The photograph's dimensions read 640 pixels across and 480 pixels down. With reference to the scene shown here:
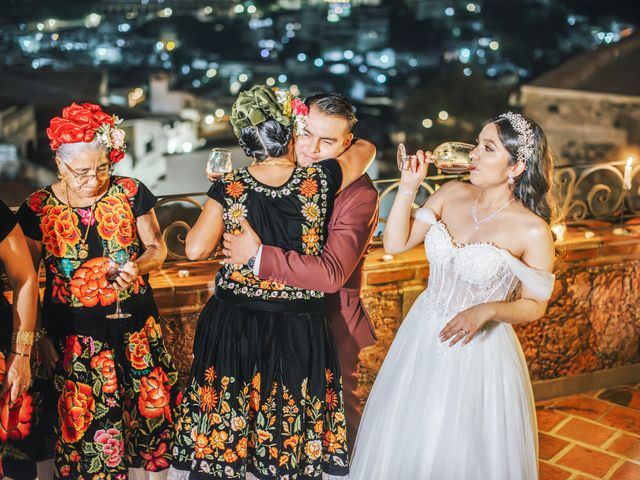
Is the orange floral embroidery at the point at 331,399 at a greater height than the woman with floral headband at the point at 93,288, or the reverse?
the woman with floral headband at the point at 93,288

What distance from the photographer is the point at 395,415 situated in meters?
3.00

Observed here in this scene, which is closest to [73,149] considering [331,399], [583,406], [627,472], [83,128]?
[83,128]

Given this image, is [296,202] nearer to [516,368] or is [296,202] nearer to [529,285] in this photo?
[529,285]

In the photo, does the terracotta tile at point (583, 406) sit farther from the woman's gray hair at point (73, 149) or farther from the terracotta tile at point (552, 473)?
the woman's gray hair at point (73, 149)

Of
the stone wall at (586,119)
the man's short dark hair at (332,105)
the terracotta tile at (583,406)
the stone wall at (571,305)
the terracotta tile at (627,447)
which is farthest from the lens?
the stone wall at (586,119)

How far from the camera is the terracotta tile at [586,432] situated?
4023 mm

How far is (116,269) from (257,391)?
0.66 metres

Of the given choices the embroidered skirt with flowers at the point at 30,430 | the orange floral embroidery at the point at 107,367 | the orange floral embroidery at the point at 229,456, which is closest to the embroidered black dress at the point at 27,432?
the embroidered skirt with flowers at the point at 30,430

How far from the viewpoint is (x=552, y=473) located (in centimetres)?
371

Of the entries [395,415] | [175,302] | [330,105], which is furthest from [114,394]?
[330,105]

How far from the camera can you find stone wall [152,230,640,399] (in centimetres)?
397

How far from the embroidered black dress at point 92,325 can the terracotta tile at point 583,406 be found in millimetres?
2605

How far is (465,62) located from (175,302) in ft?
173

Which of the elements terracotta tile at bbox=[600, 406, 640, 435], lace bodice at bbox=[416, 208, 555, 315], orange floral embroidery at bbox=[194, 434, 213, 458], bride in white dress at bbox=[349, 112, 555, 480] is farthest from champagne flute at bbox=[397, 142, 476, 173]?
terracotta tile at bbox=[600, 406, 640, 435]
